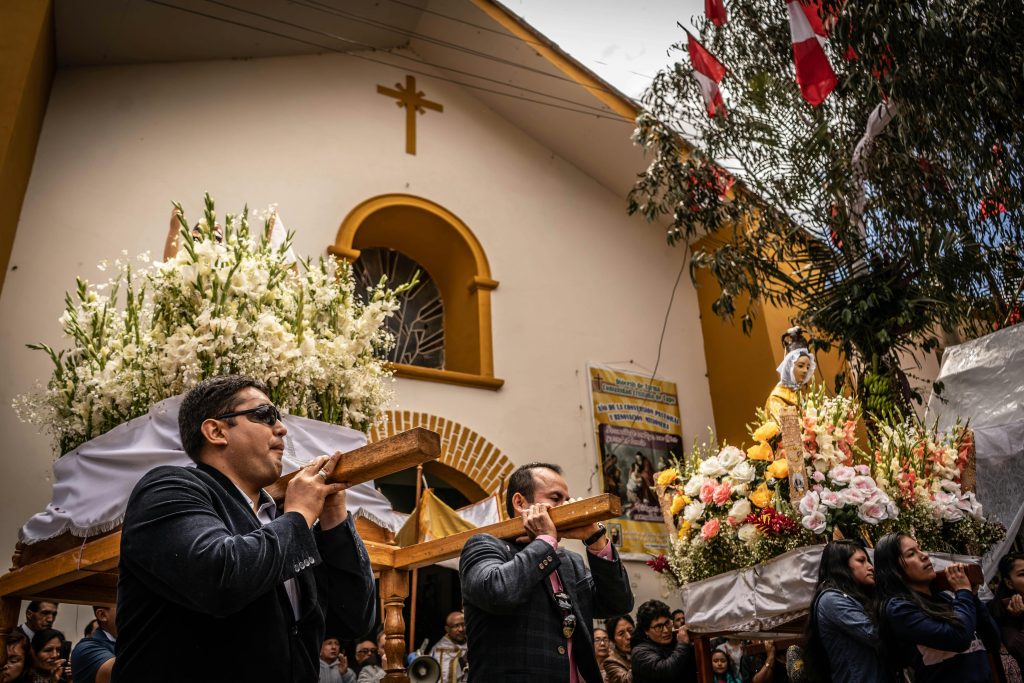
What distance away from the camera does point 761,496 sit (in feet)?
15.3

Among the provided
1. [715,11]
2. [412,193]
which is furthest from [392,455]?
[715,11]

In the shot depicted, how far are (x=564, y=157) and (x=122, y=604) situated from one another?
31.2 feet

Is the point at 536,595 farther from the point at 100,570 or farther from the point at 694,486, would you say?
the point at 694,486

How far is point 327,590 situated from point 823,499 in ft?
10.00

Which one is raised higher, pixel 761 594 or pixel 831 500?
pixel 831 500

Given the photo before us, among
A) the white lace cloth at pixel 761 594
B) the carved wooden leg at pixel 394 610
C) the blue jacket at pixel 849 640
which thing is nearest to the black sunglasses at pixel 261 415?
the carved wooden leg at pixel 394 610

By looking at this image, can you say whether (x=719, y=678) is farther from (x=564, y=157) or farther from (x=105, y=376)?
(x=564, y=157)

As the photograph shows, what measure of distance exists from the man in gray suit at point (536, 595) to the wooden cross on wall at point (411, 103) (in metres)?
7.40

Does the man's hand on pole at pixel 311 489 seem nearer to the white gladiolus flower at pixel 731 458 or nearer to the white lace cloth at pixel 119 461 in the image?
the white lace cloth at pixel 119 461

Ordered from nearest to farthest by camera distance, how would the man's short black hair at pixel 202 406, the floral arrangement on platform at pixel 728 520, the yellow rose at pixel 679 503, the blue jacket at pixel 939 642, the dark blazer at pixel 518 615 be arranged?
the man's short black hair at pixel 202 406
the dark blazer at pixel 518 615
the blue jacket at pixel 939 642
the floral arrangement on platform at pixel 728 520
the yellow rose at pixel 679 503

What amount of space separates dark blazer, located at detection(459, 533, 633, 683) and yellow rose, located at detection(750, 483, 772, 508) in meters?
2.15

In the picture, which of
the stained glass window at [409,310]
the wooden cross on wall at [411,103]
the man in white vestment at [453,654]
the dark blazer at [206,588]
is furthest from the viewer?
the wooden cross on wall at [411,103]

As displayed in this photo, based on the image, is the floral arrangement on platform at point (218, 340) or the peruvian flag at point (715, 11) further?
the peruvian flag at point (715, 11)

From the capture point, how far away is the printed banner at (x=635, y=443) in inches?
352
